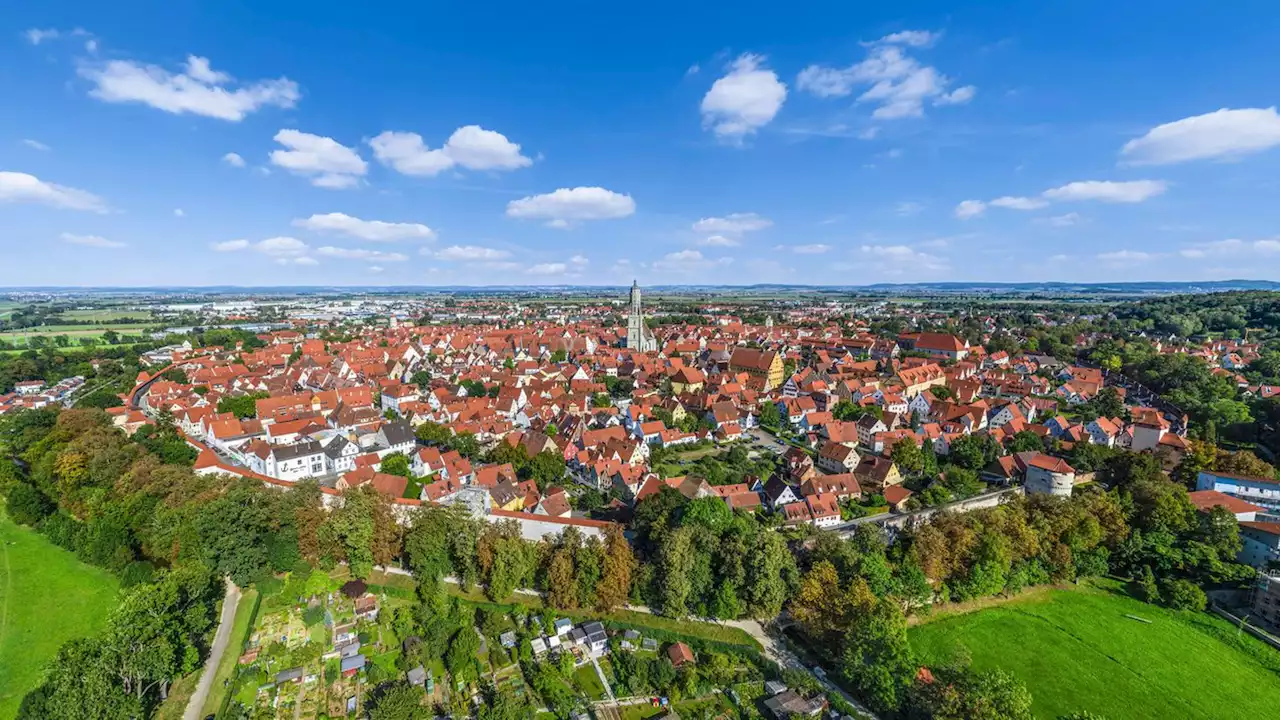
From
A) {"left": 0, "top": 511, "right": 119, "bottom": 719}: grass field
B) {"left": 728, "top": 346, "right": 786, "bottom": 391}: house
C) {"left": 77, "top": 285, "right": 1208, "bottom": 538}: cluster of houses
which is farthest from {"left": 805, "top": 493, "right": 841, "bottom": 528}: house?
{"left": 728, "top": 346, "right": 786, "bottom": 391}: house

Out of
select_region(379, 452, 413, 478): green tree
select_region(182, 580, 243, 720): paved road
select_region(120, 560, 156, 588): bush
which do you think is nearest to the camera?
select_region(182, 580, 243, 720): paved road

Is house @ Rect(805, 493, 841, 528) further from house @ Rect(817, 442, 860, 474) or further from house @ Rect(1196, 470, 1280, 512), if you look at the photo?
house @ Rect(1196, 470, 1280, 512)

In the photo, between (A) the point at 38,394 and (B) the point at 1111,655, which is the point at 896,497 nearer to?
(B) the point at 1111,655

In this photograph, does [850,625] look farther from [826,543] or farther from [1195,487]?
[1195,487]

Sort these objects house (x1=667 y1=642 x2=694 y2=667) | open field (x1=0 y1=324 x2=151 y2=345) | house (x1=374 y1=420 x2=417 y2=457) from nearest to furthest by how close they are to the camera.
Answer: house (x1=667 y1=642 x2=694 y2=667)
house (x1=374 y1=420 x2=417 y2=457)
open field (x1=0 y1=324 x2=151 y2=345)

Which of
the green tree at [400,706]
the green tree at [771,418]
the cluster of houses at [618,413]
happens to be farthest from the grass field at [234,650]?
the green tree at [771,418]

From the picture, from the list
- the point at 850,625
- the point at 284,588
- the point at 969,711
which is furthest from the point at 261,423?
the point at 969,711

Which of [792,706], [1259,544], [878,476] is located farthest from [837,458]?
[792,706]
